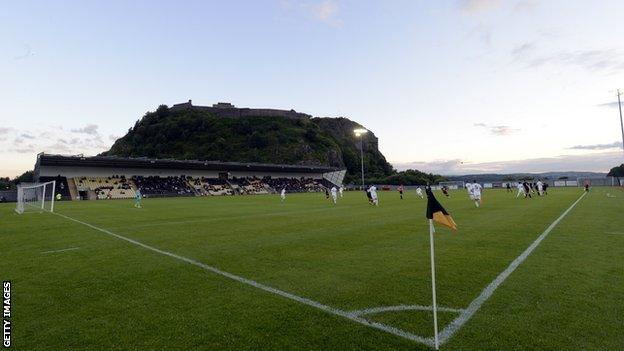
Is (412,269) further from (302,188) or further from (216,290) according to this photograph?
(302,188)

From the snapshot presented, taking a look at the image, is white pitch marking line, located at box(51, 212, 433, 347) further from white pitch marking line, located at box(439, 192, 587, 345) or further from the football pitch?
white pitch marking line, located at box(439, 192, 587, 345)

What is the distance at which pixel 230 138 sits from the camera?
152m

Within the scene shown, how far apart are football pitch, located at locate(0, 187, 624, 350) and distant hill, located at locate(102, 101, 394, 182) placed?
13375 centimetres

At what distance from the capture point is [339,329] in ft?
15.6

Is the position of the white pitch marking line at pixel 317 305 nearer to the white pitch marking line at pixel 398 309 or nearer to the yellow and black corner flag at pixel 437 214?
the white pitch marking line at pixel 398 309

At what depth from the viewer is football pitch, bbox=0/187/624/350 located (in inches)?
177

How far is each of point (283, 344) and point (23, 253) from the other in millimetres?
10154

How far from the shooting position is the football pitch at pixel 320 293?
4.50 m

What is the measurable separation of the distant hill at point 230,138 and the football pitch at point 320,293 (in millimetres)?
133750

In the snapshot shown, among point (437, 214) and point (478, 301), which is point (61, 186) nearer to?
point (437, 214)

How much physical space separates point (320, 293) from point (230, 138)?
494 feet

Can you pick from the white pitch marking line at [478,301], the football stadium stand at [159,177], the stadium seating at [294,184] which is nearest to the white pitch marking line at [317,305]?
the white pitch marking line at [478,301]

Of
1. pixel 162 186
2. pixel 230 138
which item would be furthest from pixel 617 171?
pixel 162 186

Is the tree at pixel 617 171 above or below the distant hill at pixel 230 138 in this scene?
below
